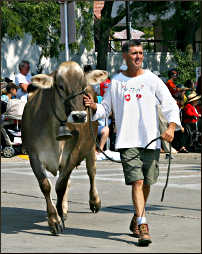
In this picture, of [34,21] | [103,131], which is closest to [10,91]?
[103,131]

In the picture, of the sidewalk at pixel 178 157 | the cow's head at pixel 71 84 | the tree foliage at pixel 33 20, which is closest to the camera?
the cow's head at pixel 71 84

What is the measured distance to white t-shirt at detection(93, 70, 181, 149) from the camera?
7.88 m

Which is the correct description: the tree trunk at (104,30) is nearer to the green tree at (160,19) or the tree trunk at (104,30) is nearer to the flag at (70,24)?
the green tree at (160,19)

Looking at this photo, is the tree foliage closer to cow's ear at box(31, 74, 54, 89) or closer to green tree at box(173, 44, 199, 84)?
green tree at box(173, 44, 199, 84)

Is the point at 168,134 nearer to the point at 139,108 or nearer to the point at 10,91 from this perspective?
the point at 139,108

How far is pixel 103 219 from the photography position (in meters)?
9.34

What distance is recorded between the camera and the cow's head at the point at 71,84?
27.1 ft

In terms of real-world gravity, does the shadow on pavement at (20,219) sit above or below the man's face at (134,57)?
below

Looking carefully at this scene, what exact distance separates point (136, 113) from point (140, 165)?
0.51 m

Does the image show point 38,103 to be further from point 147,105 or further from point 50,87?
point 147,105

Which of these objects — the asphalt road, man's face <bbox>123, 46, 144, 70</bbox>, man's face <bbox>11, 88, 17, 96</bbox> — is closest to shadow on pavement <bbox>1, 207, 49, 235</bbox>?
the asphalt road

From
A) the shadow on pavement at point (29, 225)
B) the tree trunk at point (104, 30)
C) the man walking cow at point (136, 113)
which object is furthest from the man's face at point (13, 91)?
the man walking cow at point (136, 113)

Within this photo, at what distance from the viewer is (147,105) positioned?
25.9 feet

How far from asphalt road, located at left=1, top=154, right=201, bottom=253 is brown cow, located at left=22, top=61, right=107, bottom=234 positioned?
355 millimetres
